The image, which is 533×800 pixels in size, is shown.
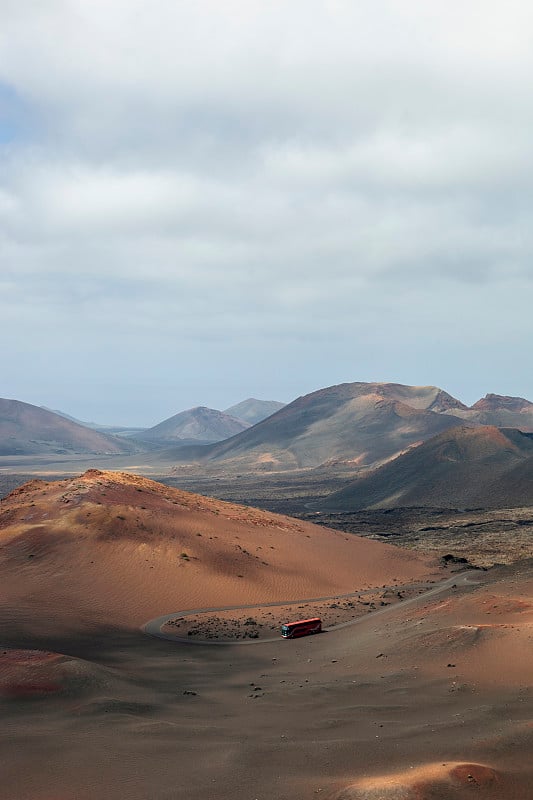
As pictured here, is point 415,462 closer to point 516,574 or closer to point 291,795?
point 516,574

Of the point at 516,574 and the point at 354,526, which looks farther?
the point at 354,526

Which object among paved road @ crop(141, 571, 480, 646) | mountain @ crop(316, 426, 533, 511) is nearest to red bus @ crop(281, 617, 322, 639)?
paved road @ crop(141, 571, 480, 646)

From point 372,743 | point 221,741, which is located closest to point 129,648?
point 221,741

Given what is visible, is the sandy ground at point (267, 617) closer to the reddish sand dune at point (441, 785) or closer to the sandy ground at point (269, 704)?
the sandy ground at point (269, 704)

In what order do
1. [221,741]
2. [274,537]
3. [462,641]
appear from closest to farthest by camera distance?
[221,741], [462,641], [274,537]

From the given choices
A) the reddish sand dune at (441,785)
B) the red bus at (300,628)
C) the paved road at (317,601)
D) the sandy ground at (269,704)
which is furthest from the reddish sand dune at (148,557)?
the reddish sand dune at (441,785)

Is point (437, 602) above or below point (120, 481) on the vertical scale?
below
